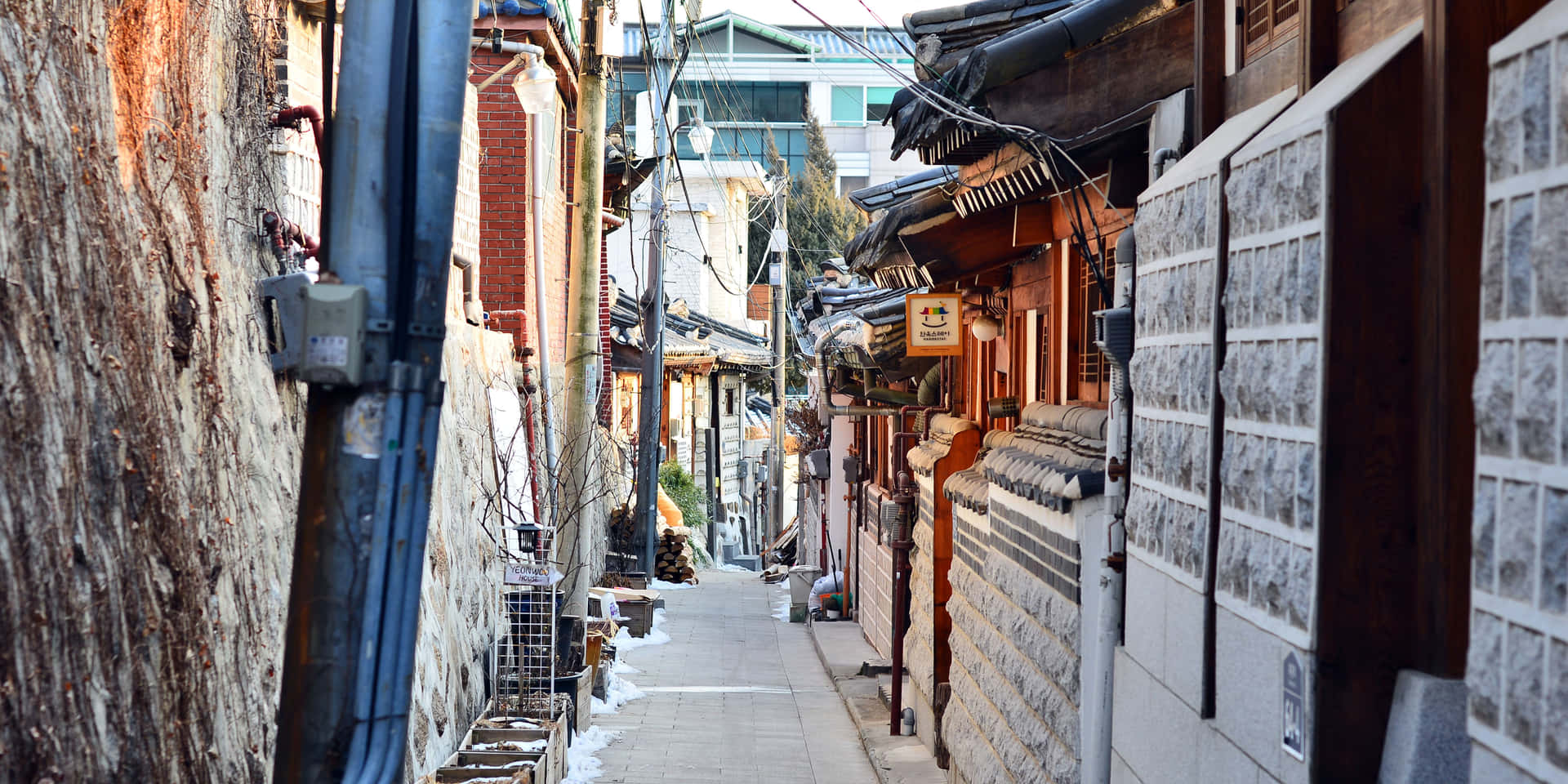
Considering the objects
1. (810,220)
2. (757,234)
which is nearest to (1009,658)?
(810,220)

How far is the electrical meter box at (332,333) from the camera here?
162 inches

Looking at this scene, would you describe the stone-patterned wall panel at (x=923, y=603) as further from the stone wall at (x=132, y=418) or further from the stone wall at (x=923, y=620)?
the stone wall at (x=132, y=418)

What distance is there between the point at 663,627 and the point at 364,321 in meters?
19.3

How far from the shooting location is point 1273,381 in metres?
4.57

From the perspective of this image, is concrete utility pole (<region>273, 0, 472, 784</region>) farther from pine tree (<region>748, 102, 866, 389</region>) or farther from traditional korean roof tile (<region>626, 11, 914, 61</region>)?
pine tree (<region>748, 102, 866, 389</region>)

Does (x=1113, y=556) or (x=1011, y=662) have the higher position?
(x=1113, y=556)

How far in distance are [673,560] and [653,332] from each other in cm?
744

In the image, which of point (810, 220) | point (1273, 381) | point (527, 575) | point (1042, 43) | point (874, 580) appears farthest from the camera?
point (810, 220)

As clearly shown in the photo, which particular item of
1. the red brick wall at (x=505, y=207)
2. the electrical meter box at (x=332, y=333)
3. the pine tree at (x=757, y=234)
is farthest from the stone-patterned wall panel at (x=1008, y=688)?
the pine tree at (x=757, y=234)

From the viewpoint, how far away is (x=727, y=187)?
45188 millimetres

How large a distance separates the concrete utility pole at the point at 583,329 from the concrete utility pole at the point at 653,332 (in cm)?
296

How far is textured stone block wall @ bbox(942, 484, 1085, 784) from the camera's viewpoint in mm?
7648

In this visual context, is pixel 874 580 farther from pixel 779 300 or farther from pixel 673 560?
pixel 779 300

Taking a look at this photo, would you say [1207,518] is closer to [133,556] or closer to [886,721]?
[133,556]
